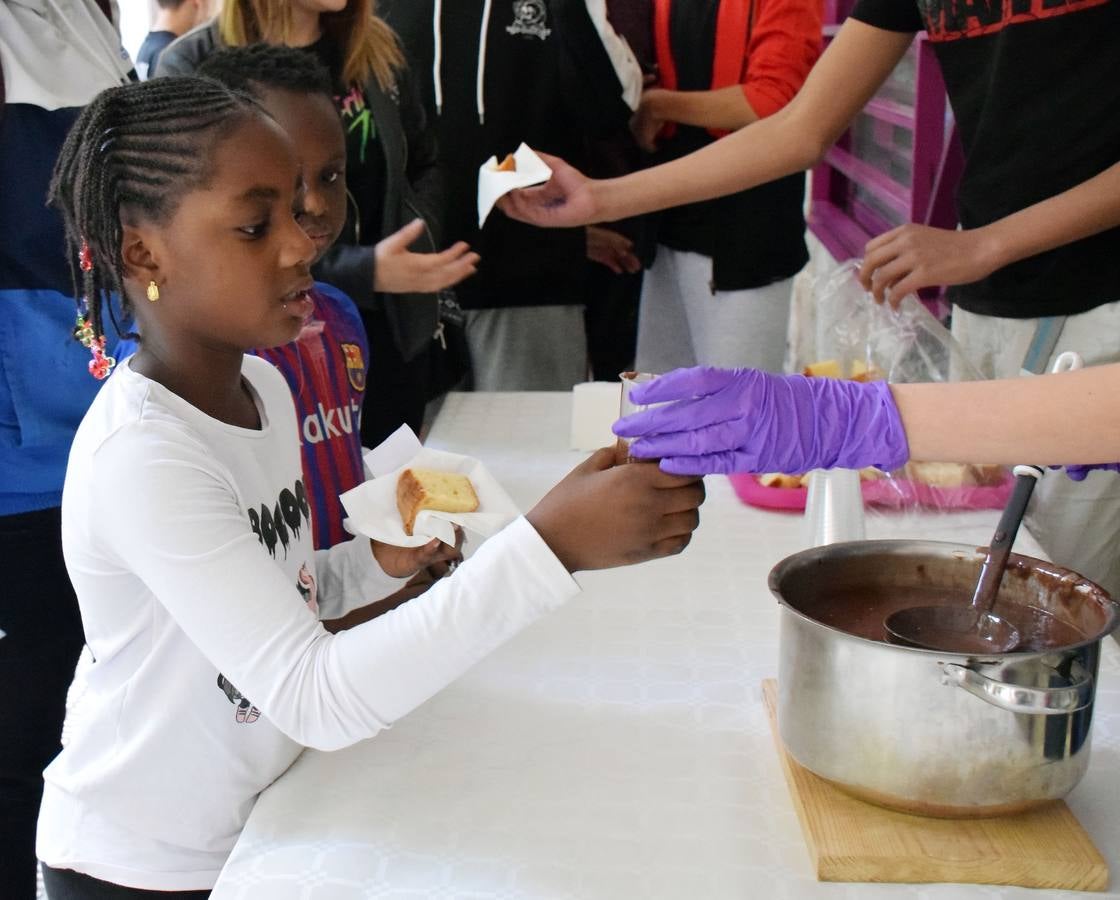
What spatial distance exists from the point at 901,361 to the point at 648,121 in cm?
105

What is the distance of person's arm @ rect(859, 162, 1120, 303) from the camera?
1.60 metres

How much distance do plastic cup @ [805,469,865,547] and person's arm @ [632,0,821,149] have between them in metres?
1.29

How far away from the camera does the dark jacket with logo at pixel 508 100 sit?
2533mm

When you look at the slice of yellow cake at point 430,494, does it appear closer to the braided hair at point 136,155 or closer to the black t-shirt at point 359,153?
the braided hair at point 136,155

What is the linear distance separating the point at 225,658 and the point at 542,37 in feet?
6.74

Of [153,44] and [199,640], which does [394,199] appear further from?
[153,44]

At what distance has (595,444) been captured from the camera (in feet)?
6.13

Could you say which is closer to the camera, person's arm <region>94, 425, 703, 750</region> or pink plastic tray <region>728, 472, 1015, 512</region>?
person's arm <region>94, 425, 703, 750</region>

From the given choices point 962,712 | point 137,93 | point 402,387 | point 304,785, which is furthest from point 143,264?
point 402,387

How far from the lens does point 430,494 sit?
45.9 inches

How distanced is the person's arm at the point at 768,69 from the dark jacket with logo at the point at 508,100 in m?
0.23

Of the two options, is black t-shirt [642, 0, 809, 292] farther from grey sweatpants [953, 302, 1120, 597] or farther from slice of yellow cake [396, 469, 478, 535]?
slice of yellow cake [396, 469, 478, 535]

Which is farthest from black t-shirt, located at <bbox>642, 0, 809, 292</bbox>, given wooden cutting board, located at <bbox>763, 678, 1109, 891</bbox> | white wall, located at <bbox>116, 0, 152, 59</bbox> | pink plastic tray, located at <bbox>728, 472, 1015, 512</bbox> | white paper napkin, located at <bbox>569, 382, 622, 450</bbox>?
white wall, located at <bbox>116, 0, 152, 59</bbox>

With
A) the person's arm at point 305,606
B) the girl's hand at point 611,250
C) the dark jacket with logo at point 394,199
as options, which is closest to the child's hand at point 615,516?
the person's arm at point 305,606
